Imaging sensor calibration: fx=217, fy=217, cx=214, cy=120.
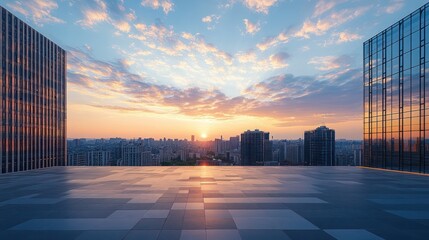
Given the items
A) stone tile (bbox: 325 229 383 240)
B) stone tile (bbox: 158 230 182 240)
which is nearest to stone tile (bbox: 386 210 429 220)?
stone tile (bbox: 325 229 383 240)

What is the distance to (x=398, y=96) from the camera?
31.0 meters

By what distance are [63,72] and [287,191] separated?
61299 millimetres

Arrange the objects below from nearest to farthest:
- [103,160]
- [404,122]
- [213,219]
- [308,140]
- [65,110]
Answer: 1. [213,219]
2. [404,122]
3. [65,110]
4. [308,140]
5. [103,160]

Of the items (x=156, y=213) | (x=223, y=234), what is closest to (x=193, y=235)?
(x=223, y=234)

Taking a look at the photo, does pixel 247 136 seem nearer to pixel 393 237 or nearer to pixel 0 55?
pixel 0 55

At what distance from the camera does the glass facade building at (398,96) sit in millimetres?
27781

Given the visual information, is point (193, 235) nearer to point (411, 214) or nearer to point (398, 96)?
point (411, 214)

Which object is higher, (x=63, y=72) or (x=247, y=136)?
(x=63, y=72)

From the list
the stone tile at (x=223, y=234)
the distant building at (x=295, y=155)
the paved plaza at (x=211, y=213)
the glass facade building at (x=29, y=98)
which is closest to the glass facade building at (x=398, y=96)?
the paved plaza at (x=211, y=213)

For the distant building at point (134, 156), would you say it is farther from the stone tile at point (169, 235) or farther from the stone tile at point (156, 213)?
the stone tile at point (169, 235)

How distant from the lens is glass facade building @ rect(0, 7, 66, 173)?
39438 millimetres

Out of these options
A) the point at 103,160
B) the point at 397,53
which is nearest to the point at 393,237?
the point at 397,53

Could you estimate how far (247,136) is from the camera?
385ft

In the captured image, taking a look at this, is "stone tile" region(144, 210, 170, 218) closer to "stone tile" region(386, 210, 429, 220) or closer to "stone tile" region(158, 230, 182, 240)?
"stone tile" region(158, 230, 182, 240)
